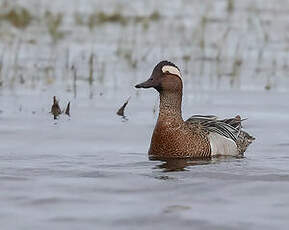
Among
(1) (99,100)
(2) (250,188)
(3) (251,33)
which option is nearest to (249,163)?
(2) (250,188)

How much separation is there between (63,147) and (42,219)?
311 centimetres

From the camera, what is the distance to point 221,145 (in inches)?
400

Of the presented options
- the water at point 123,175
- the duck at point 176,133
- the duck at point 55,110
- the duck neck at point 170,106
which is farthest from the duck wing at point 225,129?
the duck at point 55,110

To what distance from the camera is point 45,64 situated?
1550 centimetres

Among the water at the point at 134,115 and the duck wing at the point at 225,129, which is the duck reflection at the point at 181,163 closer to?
the water at the point at 134,115

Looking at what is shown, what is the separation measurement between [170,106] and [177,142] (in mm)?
399

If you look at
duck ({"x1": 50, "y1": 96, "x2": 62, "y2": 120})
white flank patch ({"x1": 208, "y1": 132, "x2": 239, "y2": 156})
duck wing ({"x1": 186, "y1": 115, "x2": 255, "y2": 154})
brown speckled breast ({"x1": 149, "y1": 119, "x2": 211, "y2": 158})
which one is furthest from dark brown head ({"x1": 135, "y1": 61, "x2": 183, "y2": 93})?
duck ({"x1": 50, "y1": 96, "x2": 62, "y2": 120})

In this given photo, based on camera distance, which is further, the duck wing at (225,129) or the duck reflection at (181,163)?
the duck wing at (225,129)

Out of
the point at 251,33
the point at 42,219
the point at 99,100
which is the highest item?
the point at 251,33

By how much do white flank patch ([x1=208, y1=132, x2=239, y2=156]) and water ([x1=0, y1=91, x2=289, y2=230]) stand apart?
7.2 inches

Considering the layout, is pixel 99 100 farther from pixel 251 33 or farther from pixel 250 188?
pixel 251 33

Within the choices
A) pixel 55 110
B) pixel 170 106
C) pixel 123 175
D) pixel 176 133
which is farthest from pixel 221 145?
pixel 55 110

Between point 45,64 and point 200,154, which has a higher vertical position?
point 45,64

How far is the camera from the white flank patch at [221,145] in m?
10.0
